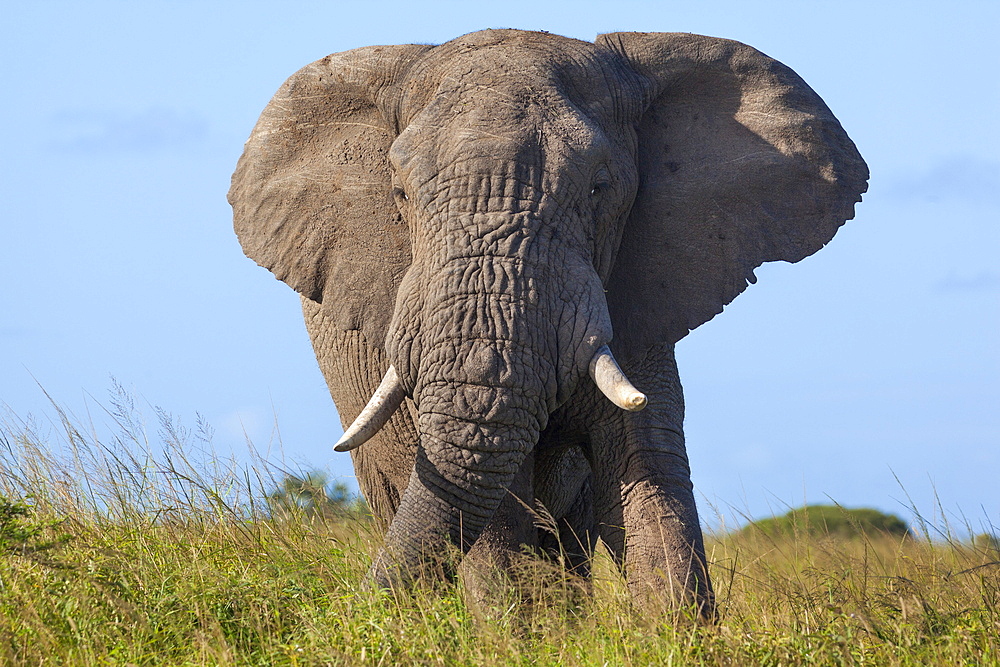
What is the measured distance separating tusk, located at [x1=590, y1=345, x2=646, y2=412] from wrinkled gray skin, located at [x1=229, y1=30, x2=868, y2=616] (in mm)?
72

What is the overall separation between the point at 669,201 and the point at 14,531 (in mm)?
3783

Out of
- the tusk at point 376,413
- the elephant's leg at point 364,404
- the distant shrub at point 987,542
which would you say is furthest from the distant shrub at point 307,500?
the distant shrub at point 987,542

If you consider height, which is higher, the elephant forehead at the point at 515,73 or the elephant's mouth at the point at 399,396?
the elephant forehead at the point at 515,73

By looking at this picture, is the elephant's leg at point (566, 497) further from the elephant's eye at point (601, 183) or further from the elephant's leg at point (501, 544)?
the elephant's eye at point (601, 183)

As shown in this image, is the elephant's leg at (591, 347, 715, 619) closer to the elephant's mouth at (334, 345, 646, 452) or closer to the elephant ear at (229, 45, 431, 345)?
the elephant's mouth at (334, 345, 646, 452)

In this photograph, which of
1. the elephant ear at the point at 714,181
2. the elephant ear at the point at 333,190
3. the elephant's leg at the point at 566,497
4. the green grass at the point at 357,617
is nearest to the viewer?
the green grass at the point at 357,617

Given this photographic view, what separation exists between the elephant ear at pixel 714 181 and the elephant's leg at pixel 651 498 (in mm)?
396

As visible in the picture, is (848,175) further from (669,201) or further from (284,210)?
(284,210)

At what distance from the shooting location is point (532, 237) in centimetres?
647

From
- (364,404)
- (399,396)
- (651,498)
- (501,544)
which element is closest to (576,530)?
(501,544)

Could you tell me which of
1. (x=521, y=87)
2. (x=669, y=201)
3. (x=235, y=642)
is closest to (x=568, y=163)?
(x=521, y=87)

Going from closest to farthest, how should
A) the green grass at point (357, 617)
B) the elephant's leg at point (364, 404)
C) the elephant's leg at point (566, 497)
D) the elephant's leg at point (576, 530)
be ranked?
the green grass at point (357, 617)
the elephant's leg at point (566, 497)
the elephant's leg at point (364, 404)
the elephant's leg at point (576, 530)

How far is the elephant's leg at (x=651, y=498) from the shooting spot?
686 centimetres

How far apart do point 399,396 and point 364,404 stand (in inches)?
61.7
